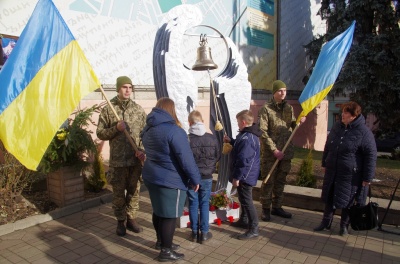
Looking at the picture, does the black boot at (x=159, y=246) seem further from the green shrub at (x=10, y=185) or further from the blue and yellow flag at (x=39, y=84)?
the green shrub at (x=10, y=185)

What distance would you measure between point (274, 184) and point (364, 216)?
49.6 inches

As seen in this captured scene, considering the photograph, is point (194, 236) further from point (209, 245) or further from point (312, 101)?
point (312, 101)

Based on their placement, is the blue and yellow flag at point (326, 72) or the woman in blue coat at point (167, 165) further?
the blue and yellow flag at point (326, 72)

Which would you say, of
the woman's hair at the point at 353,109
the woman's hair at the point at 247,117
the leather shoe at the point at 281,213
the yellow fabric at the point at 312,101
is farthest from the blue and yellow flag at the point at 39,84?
the leather shoe at the point at 281,213

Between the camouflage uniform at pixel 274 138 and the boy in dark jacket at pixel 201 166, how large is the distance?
3.40ft

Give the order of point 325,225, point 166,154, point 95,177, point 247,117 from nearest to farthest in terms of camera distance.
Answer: point 166,154
point 247,117
point 325,225
point 95,177

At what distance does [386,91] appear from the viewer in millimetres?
9898

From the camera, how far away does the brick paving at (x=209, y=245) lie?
3260 millimetres

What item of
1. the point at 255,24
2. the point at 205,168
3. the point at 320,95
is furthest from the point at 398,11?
the point at 205,168

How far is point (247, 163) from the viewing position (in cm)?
354

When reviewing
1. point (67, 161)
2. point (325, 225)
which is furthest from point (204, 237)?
point (67, 161)

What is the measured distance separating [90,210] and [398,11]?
10.9 meters

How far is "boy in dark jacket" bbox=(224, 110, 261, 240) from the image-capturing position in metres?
3.53

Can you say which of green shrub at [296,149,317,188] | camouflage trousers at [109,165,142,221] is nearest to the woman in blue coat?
camouflage trousers at [109,165,142,221]
